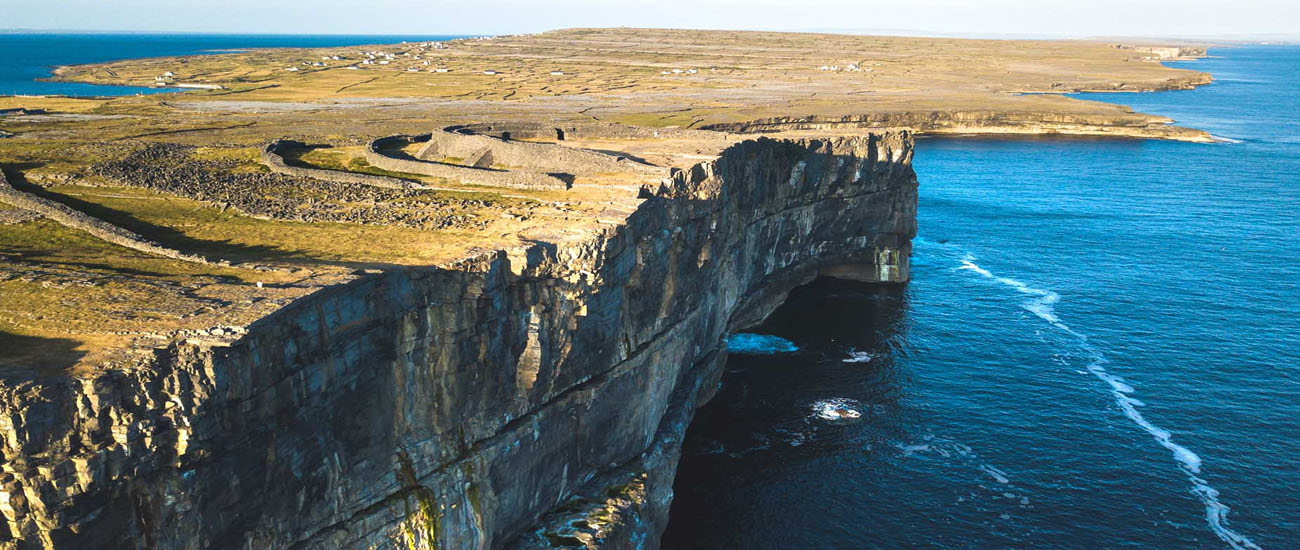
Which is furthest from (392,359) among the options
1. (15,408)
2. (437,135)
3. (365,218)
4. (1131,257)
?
(1131,257)

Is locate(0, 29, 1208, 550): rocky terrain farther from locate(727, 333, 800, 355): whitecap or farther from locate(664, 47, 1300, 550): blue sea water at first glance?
locate(664, 47, 1300, 550): blue sea water

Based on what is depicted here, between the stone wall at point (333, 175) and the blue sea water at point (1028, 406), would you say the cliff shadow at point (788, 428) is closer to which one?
the blue sea water at point (1028, 406)

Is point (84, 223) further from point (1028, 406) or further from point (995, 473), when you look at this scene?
point (1028, 406)

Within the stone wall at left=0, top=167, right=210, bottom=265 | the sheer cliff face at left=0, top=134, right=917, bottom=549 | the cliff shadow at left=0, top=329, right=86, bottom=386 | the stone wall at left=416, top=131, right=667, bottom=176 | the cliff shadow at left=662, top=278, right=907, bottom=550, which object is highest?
the stone wall at left=416, top=131, right=667, bottom=176

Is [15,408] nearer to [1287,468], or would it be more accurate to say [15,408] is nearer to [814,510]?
[814,510]

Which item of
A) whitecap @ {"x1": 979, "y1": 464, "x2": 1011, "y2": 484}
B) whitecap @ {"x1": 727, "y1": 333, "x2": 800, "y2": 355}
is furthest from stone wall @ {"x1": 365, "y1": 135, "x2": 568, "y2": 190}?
whitecap @ {"x1": 979, "y1": 464, "x2": 1011, "y2": 484}

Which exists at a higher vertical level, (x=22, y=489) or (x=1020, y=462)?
(x=22, y=489)

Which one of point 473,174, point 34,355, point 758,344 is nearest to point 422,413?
point 34,355
